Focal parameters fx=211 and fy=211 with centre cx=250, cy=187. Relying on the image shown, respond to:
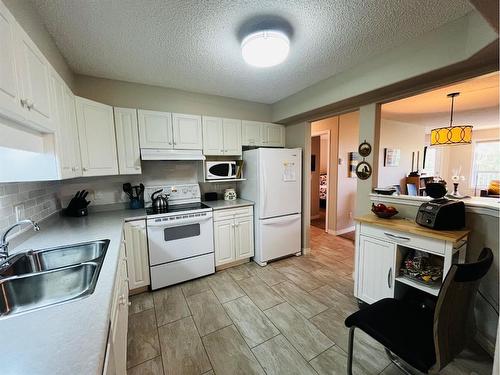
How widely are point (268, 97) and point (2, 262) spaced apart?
10.3 feet

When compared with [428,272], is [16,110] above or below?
above

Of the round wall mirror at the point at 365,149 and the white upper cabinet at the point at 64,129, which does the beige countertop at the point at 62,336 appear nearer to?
the white upper cabinet at the point at 64,129

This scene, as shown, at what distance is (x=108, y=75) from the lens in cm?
237

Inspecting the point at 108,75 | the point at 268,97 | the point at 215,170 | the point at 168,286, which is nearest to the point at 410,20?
the point at 268,97

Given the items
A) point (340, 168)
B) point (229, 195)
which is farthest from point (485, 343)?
point (340, 168)

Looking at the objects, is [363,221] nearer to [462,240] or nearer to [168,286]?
[462,240]

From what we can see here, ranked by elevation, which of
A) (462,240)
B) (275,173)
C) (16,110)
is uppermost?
(16,110)

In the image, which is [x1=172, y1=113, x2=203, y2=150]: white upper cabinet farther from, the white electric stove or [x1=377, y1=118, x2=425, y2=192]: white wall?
[x1=377, y1=118, x2=425, y2=192]: white wall

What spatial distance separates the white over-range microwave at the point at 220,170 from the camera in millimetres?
2936

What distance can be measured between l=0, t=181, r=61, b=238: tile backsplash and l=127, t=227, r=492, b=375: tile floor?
49.4 inches

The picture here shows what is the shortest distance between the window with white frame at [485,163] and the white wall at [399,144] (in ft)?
Answer: 8.23

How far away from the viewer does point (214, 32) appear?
164cm

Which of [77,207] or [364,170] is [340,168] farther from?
[77,207]

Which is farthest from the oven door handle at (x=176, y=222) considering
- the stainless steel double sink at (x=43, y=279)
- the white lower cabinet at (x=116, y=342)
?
the white lower cabinet at (x=116, y=342)
